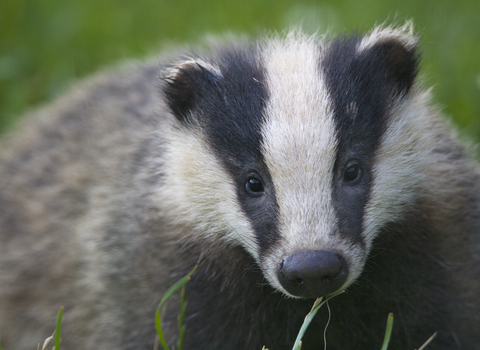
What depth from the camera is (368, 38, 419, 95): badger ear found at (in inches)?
124

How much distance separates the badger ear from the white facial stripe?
0.89 meters

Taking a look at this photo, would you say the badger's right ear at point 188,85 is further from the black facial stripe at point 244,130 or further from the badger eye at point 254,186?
the badger eye at point 254,186

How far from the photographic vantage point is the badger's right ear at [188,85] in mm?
3230

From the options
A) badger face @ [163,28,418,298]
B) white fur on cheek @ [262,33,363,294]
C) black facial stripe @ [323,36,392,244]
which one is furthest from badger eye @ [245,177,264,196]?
black facial stripe @ [323,36,392,244]

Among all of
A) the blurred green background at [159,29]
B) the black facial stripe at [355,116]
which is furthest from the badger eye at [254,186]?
the blurred green background at [159,29]

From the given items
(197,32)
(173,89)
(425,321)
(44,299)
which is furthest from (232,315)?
(197,32)

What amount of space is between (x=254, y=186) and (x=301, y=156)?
11.2 inches

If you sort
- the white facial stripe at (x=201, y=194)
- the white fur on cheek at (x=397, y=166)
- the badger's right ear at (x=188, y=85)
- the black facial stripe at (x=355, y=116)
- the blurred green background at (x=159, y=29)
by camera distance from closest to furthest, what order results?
the black facial stripe at (x=355, y=116), the white fur on cheek at (x=397, y=166), the white facial stripe at (x=201, y=194), the badger's right ear at (x=188, y=85), the blurred green background at (x=159, y=29)

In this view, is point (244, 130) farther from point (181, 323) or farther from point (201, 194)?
point (181, 323)

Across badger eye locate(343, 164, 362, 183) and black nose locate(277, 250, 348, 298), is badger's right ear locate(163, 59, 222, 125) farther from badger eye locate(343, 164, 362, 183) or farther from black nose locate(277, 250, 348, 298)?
black nose locate(277, 250, 348, 298)

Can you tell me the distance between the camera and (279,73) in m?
3.12

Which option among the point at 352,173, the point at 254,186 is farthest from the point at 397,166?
the point at 254,186

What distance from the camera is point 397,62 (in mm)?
3191

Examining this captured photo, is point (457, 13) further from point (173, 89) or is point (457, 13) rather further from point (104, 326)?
point (104, 326)
